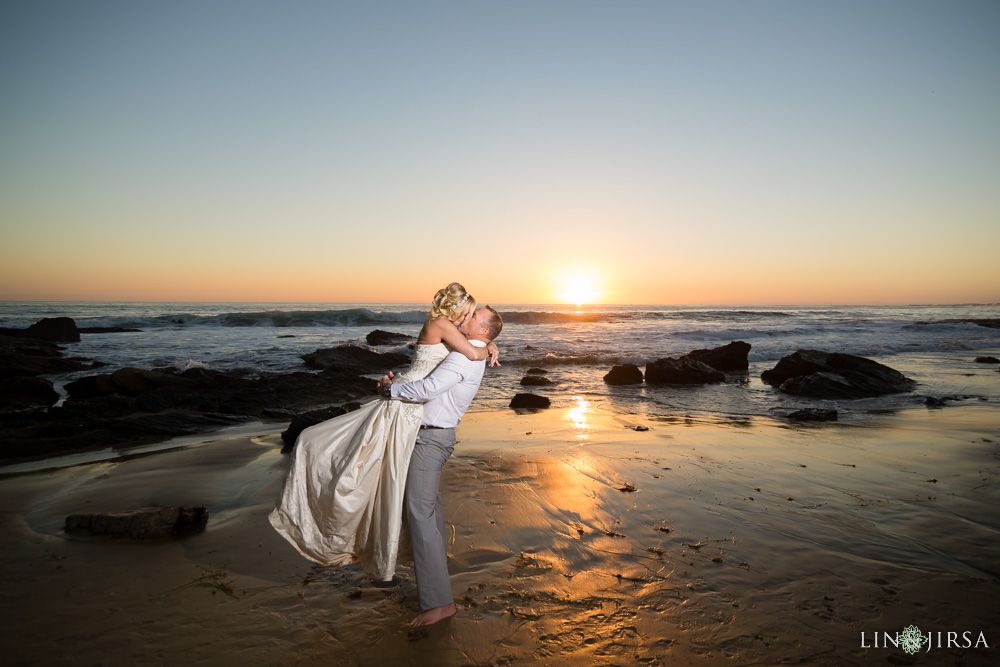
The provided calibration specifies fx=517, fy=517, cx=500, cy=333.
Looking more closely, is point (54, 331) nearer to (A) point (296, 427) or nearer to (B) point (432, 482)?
(A) point (296, 427)

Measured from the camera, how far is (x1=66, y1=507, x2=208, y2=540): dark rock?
4.58 meters

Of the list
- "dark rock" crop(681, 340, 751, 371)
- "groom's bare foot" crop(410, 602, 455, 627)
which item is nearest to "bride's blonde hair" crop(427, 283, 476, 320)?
"groom's bare foot" crop(410, 602, 455, 627)

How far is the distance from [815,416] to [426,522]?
9.16 meters

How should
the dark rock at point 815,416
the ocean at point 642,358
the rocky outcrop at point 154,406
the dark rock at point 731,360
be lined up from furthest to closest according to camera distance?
the dark rock at point 731,360 → the ocean at point 642,358 → the dark rock at point 815,416 → the rocky outcrop at point 154,406

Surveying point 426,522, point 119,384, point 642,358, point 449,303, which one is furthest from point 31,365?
point 642,358

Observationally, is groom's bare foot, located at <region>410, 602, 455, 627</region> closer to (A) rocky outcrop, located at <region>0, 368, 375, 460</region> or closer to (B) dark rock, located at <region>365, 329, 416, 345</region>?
(A) rocky outcrop, located at <region>0, 368, 375, 460</region>

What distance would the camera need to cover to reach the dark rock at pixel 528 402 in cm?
1156

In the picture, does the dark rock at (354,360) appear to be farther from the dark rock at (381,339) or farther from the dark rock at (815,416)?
the dark rock at (815,416)

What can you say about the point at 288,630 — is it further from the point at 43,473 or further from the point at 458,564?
the point at 43,473

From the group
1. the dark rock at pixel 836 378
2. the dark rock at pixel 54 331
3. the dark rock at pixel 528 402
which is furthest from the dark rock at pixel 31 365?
the dark rock at pixel 836 378

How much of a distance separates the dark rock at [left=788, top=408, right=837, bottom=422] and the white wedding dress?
29.5 ft

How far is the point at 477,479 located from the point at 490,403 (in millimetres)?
5896

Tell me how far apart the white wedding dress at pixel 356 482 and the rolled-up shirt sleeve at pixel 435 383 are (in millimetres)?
134

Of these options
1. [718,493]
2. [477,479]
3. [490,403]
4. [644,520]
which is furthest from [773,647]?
[490,403]
